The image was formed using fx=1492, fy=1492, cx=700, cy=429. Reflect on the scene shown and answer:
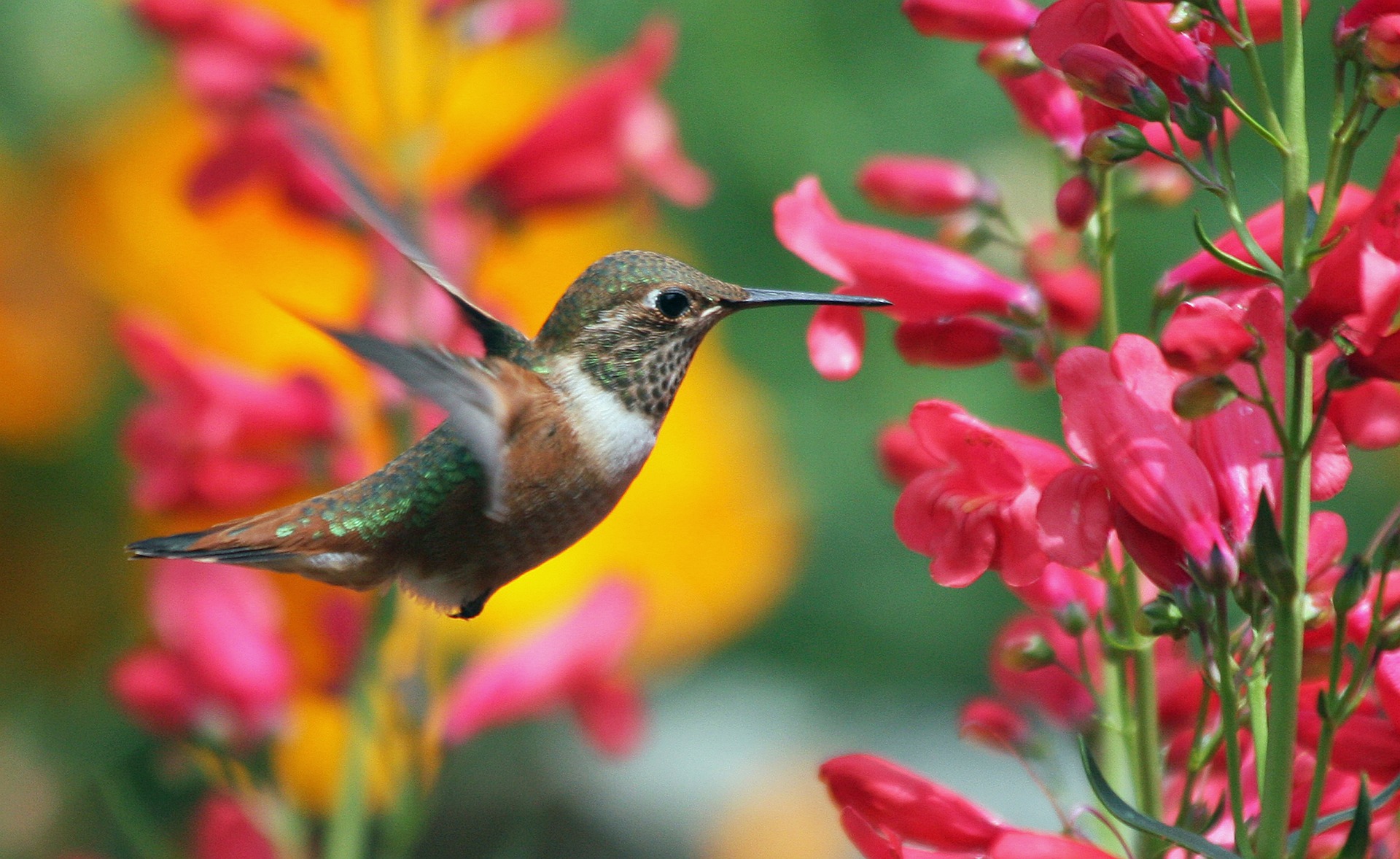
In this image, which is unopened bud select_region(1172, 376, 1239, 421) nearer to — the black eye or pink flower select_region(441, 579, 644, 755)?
the black eye

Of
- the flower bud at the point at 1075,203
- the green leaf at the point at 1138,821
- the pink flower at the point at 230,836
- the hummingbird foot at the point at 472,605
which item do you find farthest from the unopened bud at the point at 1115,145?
the pink flower at the point at 230,836

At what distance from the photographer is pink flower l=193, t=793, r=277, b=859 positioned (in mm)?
2133

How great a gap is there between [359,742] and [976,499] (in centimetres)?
117

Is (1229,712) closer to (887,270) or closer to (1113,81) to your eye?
(1113,81)

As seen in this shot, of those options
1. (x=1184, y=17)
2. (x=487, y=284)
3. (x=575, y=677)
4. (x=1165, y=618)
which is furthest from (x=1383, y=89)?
(x=487, y=284)

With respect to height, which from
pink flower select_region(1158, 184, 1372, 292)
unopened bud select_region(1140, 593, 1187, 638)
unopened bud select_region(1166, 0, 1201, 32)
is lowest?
unopened bud select_region(1140, 593, 1187, 638)

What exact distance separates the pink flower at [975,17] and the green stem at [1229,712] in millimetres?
577

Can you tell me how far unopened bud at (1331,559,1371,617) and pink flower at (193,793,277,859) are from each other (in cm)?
162

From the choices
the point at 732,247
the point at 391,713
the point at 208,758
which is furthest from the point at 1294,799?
the point at 732,247

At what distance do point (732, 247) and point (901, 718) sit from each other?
5.68ft

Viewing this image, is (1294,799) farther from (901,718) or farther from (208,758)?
(901,718)

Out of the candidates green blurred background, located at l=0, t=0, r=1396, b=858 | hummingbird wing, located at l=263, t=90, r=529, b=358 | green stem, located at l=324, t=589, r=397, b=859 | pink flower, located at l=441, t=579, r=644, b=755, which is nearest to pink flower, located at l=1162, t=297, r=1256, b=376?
hummingbird wing, located at l=263, t=90, r=529, b=358

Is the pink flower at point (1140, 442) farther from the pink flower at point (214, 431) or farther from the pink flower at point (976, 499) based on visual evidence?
the pink flower at point (214, 431)

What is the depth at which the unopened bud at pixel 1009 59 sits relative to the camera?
1427 mm
